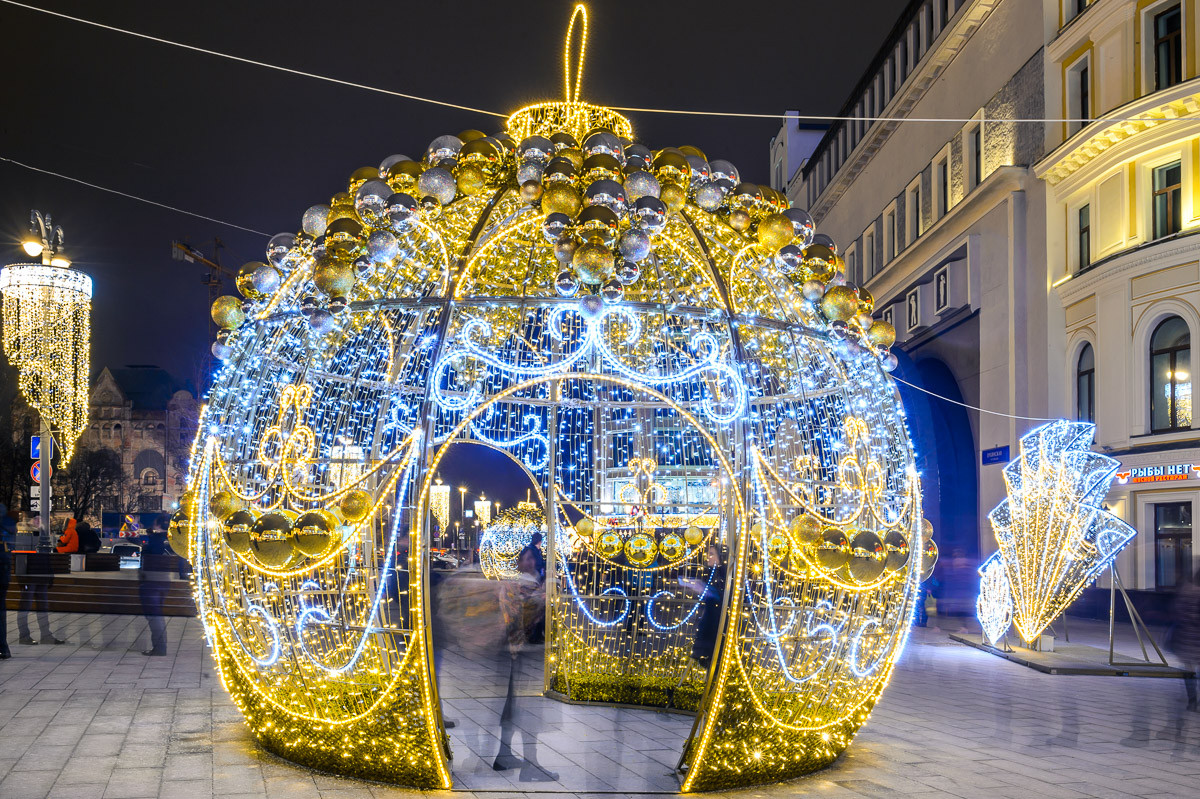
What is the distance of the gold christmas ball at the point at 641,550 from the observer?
32.2 feet

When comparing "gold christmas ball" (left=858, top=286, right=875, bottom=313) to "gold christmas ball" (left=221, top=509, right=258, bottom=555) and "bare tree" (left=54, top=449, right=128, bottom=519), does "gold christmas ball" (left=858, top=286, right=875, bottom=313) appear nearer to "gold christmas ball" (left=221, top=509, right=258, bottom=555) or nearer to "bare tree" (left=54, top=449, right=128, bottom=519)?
"gold christmas ball" (left=221, top=509, right=258, bottom=555)

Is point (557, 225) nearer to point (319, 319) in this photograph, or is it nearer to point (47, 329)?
point (319, 319)

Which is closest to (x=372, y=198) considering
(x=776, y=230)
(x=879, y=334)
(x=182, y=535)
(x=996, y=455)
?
(x=776, y=230)

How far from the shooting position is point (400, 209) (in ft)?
18.9

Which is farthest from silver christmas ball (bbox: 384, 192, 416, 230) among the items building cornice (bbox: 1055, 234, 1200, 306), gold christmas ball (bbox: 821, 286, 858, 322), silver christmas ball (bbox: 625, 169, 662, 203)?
building cornice (bbox: 1055, 234, 1200, 306)

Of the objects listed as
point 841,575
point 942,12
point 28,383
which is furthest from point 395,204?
point 942,12

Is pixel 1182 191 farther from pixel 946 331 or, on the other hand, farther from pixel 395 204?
pixel 395 204

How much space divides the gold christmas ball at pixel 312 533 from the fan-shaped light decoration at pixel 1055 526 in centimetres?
1061

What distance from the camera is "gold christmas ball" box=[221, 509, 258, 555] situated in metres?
5.61

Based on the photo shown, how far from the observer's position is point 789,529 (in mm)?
5965

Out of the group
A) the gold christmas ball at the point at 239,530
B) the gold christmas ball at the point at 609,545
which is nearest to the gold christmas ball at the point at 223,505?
the gold christmas ball at the point at 239,530

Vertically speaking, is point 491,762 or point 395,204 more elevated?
point 395,204

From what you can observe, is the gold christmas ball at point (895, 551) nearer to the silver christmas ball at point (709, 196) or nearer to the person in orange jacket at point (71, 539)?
the silver christmas ball at point (709, 196)

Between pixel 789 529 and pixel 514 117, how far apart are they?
139 inches
